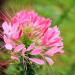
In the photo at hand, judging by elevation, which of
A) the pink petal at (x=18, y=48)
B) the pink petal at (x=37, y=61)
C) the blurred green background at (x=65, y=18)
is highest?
the blurred green background at (x=65, y=18)

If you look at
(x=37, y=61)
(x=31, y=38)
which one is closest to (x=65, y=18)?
(x=31, y=38)

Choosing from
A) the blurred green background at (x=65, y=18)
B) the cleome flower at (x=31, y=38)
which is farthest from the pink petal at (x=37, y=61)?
the blurred green background at (x=65, y=18)

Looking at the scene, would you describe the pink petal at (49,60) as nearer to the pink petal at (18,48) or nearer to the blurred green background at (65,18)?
the pink petal at (18,48)

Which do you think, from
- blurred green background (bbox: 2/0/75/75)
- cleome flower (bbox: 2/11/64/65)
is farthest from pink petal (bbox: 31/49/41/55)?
blurred green background (bbox: 2/0/75/75)

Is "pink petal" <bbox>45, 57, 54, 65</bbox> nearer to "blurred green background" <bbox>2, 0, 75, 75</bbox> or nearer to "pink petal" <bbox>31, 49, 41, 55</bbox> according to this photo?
"pink petal" <bbox>31, 49, 41, 55</bbox>

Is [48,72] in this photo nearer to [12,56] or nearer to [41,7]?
[12,56]

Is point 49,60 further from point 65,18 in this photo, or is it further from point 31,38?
point 65,18

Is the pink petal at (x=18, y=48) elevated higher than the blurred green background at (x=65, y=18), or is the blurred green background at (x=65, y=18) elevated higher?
the blurred green background at (x=65, y=18)

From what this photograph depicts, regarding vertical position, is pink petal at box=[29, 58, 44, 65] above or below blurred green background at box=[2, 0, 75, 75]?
below

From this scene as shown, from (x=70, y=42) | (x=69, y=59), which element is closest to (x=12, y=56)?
(x=69, y=59)
